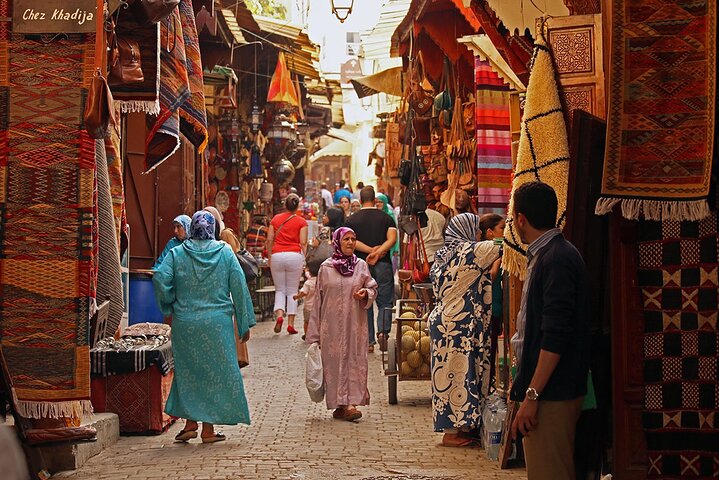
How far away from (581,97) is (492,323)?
280 centimetres

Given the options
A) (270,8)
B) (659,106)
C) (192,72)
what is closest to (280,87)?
(270,8)

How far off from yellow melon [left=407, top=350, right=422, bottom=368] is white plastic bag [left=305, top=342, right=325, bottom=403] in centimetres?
92

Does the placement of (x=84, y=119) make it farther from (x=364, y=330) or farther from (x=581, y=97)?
(x=364, y=330)

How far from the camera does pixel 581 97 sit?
19.0 feet

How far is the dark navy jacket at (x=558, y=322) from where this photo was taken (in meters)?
4.51

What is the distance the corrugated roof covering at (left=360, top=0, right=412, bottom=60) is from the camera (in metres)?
15.6

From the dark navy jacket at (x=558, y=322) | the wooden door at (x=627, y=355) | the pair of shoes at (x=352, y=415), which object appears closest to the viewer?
the dark navy jacket at (x=558, y=322)

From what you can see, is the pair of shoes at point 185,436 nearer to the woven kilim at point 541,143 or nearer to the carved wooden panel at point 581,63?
the woven kilim at point 541,143

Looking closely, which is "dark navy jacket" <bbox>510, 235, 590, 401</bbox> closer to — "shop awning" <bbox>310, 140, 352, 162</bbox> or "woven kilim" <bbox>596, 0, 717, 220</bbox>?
"woven kilim" <bbox>596, 0, 717, 220</bbox>

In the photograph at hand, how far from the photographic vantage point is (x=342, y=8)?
1477cm

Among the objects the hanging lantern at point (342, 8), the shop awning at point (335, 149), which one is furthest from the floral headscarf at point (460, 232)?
the shop awning at point (335, 149)

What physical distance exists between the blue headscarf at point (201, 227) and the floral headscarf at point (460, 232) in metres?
1.85

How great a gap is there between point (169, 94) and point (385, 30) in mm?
8458

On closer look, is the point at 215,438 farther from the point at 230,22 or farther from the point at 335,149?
the point at 335,149
